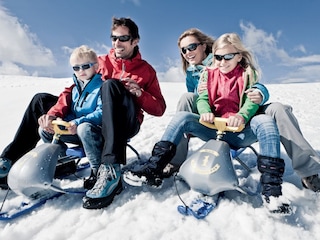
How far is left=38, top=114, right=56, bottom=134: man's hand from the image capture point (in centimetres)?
255

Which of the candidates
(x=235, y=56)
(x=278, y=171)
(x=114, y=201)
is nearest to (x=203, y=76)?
(x=235, y=56)

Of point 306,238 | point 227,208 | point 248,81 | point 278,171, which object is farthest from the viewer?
point 248,81

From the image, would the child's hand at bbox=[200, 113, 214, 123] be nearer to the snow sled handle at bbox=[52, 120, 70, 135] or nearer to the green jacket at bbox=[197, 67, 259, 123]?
the green jacket at bbox=[197, 67, 259, 123]

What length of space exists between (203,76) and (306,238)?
1.66 m

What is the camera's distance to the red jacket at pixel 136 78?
273 centimetres

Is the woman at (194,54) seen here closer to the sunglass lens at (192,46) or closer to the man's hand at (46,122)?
the sunglass lens at (192,46)

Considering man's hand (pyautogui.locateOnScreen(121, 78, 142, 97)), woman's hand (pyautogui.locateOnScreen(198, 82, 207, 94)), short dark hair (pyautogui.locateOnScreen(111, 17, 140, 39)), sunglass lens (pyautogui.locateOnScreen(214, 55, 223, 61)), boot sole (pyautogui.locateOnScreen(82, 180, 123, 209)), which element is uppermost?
short dark hair (pyautogui.locateOnScreen(111, 17, 140, 39))

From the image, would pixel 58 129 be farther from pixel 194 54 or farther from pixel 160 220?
pixel 194 54

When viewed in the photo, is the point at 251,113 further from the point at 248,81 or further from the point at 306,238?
the point at 306,238

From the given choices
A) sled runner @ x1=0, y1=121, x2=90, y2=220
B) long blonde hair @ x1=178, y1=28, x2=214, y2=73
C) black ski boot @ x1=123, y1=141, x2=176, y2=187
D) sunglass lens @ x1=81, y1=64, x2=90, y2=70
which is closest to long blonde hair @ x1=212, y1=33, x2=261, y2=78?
long blonde hair @ x1=178, y1=28, x2=214, y2=73

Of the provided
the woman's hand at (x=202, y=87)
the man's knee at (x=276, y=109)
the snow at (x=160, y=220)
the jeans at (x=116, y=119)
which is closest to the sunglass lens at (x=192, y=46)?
the woman's hand at (x=202, y=87)

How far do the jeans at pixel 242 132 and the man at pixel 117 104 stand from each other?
358mm

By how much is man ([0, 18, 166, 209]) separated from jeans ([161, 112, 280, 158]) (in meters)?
0.36

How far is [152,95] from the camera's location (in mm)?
2904
